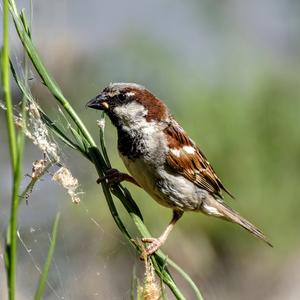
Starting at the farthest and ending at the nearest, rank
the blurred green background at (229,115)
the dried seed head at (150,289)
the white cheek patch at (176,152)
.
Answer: the blurred green background at (229,115) → the white cheek patch at (176,152) → the dried seed head at (150,289)

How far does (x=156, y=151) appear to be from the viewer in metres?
2.04

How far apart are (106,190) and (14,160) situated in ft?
0.98

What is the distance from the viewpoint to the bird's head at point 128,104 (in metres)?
1.83

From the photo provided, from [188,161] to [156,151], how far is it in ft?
0.56

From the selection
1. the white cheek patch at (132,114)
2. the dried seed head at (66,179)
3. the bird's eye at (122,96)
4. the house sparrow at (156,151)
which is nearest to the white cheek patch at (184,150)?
the house sparrow at (156,151)

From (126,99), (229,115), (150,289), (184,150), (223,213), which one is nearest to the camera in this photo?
(150,289)

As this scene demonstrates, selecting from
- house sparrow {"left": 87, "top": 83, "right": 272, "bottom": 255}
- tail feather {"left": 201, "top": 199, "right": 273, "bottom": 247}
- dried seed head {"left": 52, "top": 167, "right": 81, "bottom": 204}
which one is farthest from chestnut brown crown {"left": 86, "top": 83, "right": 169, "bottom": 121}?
dried seed head {"left": 52, "top": 167, "right": 81, "bottom": 204}

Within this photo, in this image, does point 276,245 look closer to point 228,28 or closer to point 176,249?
point 176,249

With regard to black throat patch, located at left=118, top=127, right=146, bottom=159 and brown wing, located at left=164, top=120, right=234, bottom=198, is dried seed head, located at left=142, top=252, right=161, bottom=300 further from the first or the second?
brown wing, located at left=164, top=120, right=234, bottom=198

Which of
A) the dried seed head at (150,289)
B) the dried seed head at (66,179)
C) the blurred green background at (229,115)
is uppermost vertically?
the dried seed head at (66,179)

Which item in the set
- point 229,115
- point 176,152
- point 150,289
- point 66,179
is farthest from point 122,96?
point 229,115

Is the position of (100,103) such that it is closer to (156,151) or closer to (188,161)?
(156,151)

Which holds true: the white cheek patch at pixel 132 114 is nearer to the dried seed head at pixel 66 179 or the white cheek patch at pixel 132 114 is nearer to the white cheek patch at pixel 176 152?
the white cheek patch at pixel 176 152

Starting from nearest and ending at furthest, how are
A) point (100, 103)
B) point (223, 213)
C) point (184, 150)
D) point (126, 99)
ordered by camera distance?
point (100, 103)
point (126, 99)
point (184, 150)
point (223, 213)
